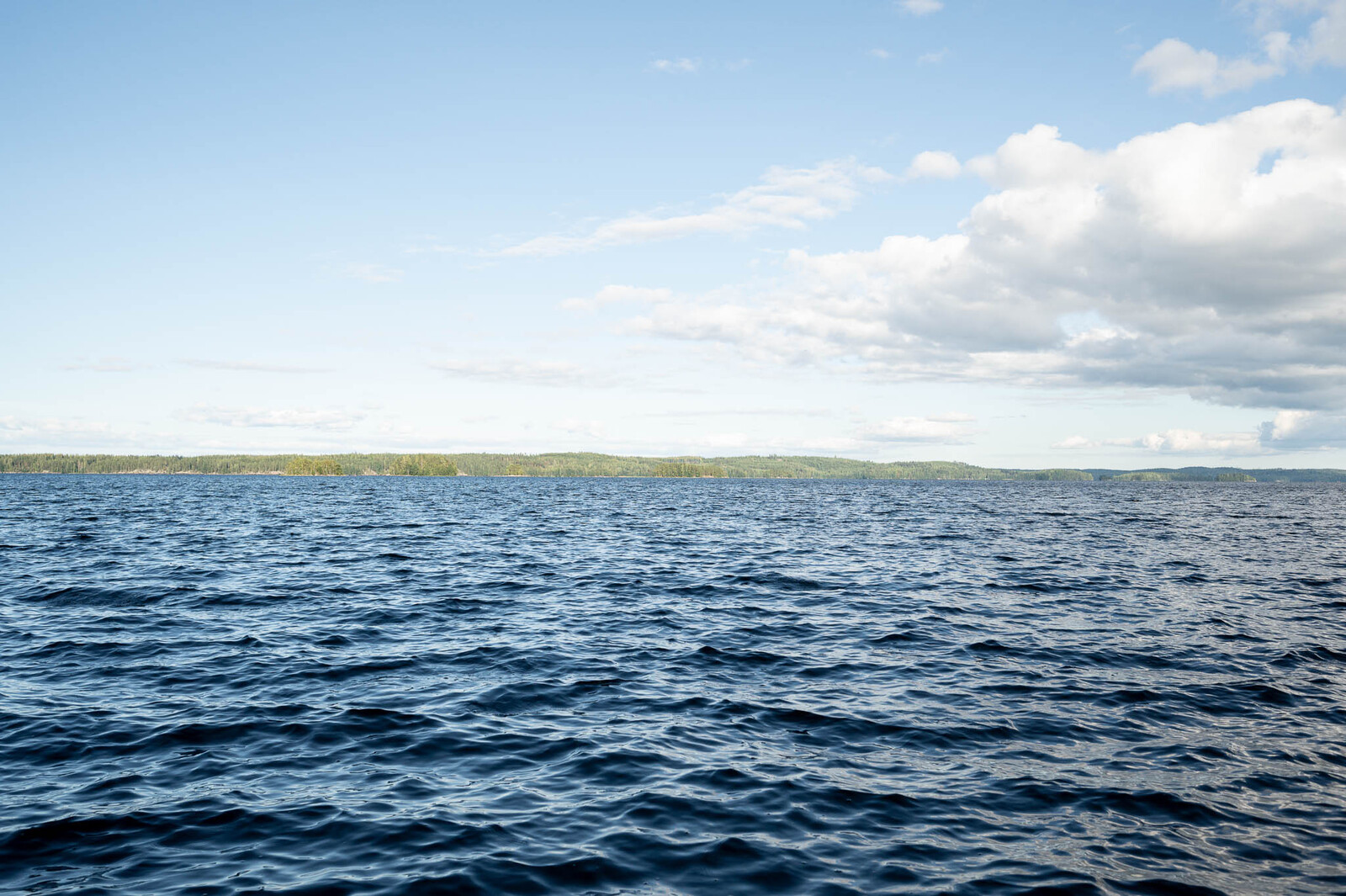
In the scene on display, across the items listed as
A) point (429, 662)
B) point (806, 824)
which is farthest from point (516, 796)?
point (429, 662)

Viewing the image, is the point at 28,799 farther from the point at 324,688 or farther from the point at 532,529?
the point at 532,529

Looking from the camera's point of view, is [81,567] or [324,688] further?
[81,567]

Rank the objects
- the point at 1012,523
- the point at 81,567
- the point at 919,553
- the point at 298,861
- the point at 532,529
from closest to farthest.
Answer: the point at 298,861 < the point at 81,567 < the point at 919,553 < the point at 532,529 < the point at 1012,523

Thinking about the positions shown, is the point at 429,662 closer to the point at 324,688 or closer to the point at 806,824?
the point at 324,688

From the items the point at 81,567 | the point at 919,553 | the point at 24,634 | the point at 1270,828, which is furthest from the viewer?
the point at 919,553

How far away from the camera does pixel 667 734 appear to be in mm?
13758

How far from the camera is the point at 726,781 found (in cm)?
1174

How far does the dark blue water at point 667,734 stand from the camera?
30.6 ft

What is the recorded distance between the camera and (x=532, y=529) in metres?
59.1

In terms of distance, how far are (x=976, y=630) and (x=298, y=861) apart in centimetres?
1917

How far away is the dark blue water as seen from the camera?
9320 mm

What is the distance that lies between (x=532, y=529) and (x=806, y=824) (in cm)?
5033

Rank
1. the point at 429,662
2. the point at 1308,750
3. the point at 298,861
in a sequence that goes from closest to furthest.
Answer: the point at 298,861 < the point at 1308,750 < the point at 429,662

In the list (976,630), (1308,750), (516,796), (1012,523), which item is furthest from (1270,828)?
(1012,523)
